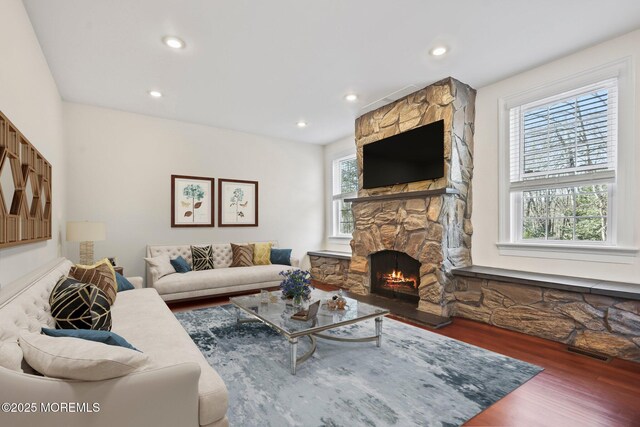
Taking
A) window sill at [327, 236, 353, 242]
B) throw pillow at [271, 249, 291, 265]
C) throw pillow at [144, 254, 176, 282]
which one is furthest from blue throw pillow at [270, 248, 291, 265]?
throw pillow at [144, 254, 176, 282]

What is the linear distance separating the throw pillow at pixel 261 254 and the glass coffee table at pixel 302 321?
2.03m

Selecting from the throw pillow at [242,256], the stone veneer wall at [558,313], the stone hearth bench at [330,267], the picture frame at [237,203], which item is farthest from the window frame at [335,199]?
the stone veneer wall at [558,313]

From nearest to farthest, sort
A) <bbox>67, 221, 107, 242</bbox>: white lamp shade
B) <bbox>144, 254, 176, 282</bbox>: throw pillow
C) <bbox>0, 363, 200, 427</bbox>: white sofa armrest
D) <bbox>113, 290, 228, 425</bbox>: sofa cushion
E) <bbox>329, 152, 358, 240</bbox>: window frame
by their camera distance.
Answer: <bbox>0, 363, 200, 427</bbox>: white sofa armrest → <bbox>113, 290, 228, 425</bbox>: sofa cushion → <bbox>67, 221, 107, 242</bbox>: white lamp shade → <bbox>144, 254, 176, 282</bbox>: throw pillow → <bbox>329, 152, 358, 240</bbox>: window frame

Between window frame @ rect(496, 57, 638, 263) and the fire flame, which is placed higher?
window frame @ rect(496, 57, 638, 263)

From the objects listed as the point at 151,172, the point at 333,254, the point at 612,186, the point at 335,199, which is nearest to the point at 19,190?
the point at 151,172

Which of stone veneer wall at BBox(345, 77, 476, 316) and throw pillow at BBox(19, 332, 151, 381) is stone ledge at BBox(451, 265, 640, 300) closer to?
stone veneer wall at BBox(345, 77, 476, 316)

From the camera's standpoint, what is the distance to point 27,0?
239 centimetres

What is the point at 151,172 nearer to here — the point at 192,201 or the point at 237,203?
the point at 192,201

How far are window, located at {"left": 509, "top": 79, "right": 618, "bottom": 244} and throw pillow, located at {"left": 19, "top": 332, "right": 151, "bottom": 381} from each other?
4.00 m

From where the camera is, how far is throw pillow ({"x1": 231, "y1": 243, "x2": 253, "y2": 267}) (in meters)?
5.22

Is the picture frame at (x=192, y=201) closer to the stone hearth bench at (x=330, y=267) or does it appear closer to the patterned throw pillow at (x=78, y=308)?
the stone hearth bench at (x=330, y=267)

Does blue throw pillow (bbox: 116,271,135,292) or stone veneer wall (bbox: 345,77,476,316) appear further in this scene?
stone veneer wall (bbox: 345,77,476,316)

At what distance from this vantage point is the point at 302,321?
8.46 ft

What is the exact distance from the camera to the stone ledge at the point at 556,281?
2.62m
